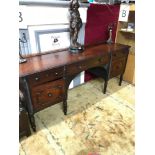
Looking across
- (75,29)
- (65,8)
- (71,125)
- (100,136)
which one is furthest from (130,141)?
(65,8)

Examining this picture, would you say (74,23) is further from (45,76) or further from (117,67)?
(117,67)

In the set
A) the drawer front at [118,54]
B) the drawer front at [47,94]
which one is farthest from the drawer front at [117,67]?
the drawer front at [47,94]

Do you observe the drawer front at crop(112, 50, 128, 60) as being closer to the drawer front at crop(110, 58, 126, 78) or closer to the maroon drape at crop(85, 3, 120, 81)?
the drawer front at crop(110, 58, 126, 78)

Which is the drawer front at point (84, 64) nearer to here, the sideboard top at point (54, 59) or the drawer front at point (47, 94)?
the sideboard top at point (54, 59)

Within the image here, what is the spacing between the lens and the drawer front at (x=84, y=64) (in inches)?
63.2

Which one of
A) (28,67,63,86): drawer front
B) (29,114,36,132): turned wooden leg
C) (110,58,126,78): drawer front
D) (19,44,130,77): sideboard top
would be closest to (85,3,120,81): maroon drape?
(19,44,130,77): sideboard top

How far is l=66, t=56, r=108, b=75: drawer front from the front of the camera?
1605 mm

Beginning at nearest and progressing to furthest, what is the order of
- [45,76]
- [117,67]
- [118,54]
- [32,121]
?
[45,76] → [32,121] → [118,54] → [117,67]

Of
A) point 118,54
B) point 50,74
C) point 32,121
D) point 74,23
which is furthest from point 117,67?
point 32,121

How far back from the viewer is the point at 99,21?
90.8 inches

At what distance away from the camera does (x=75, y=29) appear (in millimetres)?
1795

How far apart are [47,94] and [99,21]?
4.82 feet

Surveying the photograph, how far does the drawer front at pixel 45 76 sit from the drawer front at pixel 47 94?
5 cm

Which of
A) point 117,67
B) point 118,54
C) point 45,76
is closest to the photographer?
point 45,76
